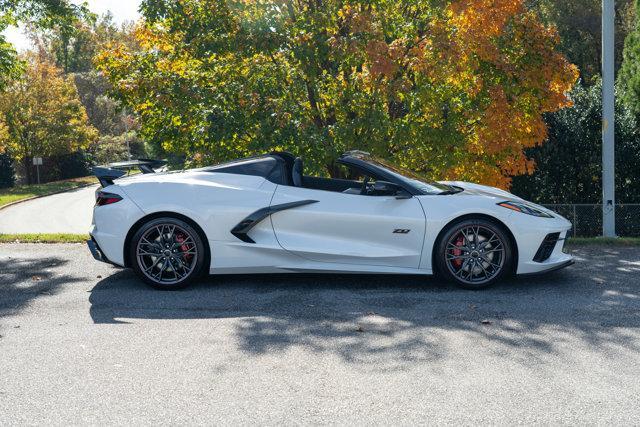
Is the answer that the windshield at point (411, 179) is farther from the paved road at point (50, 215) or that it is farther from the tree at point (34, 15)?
the paved road at point (50, 215)

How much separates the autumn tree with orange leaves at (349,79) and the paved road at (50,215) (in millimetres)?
12475

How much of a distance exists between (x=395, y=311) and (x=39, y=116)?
162 feet

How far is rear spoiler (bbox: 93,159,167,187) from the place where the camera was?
7703 millimetres

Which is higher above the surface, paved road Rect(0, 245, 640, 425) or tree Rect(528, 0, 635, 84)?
tree Rect(528, 0, 635, 84)

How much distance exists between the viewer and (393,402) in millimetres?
4098

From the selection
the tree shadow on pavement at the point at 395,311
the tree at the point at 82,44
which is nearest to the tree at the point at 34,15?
the tree shadow on pavement at the point at 395,311

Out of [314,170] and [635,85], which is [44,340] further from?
[635,85]

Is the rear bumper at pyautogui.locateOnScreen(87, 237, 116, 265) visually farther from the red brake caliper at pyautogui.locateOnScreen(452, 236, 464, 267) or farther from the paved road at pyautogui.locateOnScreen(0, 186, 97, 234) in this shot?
the paved road at pyautogui.locateOnScreen(0, 186, 97, 234)

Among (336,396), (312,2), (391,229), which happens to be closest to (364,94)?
(312,2)

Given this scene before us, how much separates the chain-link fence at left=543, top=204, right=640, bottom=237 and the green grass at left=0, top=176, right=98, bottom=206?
103 ft

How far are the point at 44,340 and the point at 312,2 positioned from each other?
798 centimetres

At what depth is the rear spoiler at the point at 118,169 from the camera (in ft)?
25.3

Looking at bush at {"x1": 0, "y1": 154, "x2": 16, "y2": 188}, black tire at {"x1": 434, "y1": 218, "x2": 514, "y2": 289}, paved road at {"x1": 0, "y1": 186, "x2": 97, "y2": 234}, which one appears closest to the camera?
black tire at {"x1": 434, "y1": 218, "x2": 514, "y2": 289}

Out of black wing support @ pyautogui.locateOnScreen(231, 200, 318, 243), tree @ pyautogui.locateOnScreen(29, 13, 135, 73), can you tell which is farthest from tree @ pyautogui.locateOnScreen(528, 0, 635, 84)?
tree @ pyautogui.locateOnScreen(29, 13, 135, 73)
